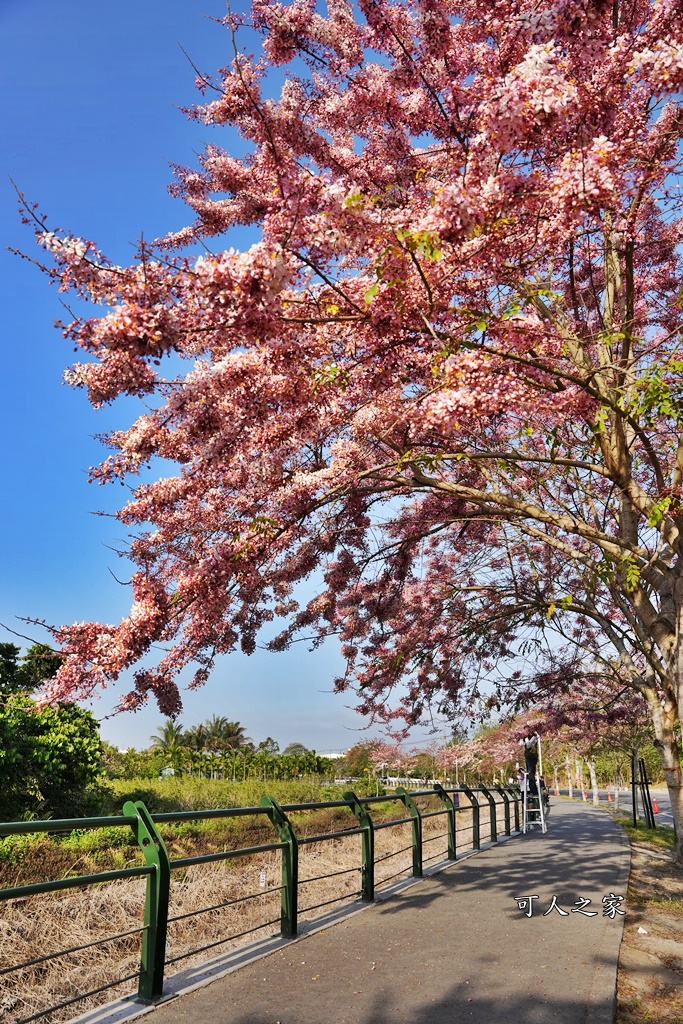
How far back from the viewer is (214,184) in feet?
32.0

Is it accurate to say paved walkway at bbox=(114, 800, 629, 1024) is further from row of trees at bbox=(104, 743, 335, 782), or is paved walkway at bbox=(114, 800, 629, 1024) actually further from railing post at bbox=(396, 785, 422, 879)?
row of trees at bbox=(104, 743, 335, 782)

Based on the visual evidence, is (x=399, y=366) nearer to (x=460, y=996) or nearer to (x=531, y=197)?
(x=531, y=197)

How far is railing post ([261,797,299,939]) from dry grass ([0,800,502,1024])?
10cm

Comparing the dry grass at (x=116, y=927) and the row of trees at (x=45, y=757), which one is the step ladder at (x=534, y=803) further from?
the row of trees at (x=45, y=757)

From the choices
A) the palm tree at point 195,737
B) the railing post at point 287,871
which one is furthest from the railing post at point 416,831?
the palm tree at point 195,737

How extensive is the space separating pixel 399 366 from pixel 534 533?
2.41 metres

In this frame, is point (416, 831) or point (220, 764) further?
point (220, 764)

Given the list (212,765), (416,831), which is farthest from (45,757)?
(212,765)

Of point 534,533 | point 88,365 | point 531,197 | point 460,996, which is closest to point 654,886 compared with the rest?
point 534,533

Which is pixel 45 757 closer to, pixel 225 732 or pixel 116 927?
pixel 116 927

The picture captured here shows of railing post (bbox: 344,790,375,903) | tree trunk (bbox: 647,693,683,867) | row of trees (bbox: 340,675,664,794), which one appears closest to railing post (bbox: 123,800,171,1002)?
railing post (bbox: 344,790,375,903)

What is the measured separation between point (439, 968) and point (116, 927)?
4.80 metres

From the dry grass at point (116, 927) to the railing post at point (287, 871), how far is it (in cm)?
10

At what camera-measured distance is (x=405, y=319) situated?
6.34 metres
